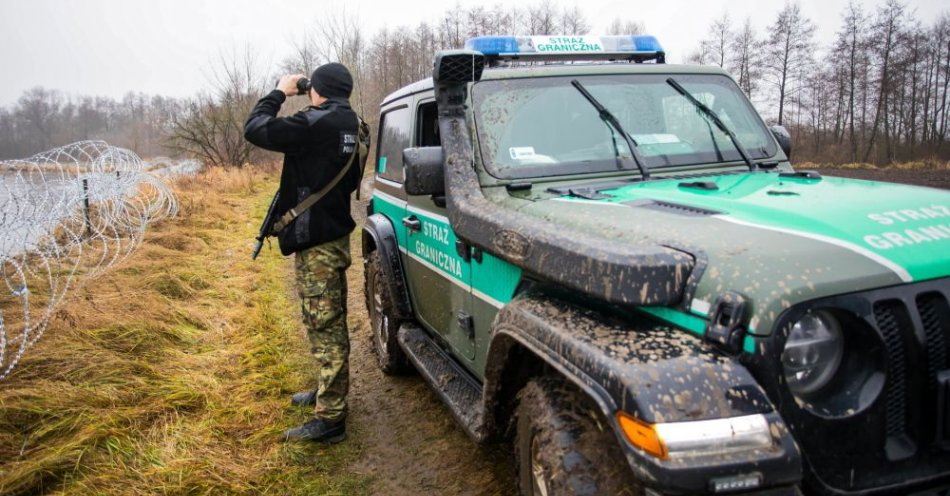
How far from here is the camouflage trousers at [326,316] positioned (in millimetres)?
3801

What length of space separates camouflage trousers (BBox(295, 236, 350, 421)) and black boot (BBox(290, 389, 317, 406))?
0.49 m

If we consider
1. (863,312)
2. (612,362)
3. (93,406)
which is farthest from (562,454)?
(93,406)

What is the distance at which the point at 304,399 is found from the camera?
436 cm

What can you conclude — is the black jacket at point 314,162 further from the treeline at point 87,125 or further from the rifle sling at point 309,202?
the treeline at point 87,125

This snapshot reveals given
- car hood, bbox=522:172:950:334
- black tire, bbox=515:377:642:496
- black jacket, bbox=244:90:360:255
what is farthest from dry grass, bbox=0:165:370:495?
car hood, bbox=522:172:950:334

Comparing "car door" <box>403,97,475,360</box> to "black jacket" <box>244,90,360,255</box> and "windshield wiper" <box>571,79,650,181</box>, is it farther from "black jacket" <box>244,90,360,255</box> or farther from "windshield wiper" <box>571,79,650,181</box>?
"windshield wiper" <box>571,79,650,181</box>

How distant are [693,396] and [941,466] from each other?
2.56ft

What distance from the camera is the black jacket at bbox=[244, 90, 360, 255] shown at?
11.9 ft

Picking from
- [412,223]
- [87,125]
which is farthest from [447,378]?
[87,125]

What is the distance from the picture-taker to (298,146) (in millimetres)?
3637

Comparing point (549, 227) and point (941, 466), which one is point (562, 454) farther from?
point (941, 466)

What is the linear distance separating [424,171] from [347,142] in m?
0.93

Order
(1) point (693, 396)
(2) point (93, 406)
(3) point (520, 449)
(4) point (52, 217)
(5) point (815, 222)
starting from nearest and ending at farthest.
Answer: (1) point (693, 396) < (5) point (815, 222) < (3) point (520, 449) < (2) point (93, 406) < (4) point (52, 217)

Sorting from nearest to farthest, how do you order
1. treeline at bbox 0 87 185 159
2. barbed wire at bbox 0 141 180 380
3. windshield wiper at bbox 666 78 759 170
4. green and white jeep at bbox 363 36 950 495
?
green and white jeep at bbox 363 36 950 495 < windshield wiper at bbox 666 78 759 170 < barbed wire at bbox 0 141 180 380 < treeline at bbox 0 87 185 159
